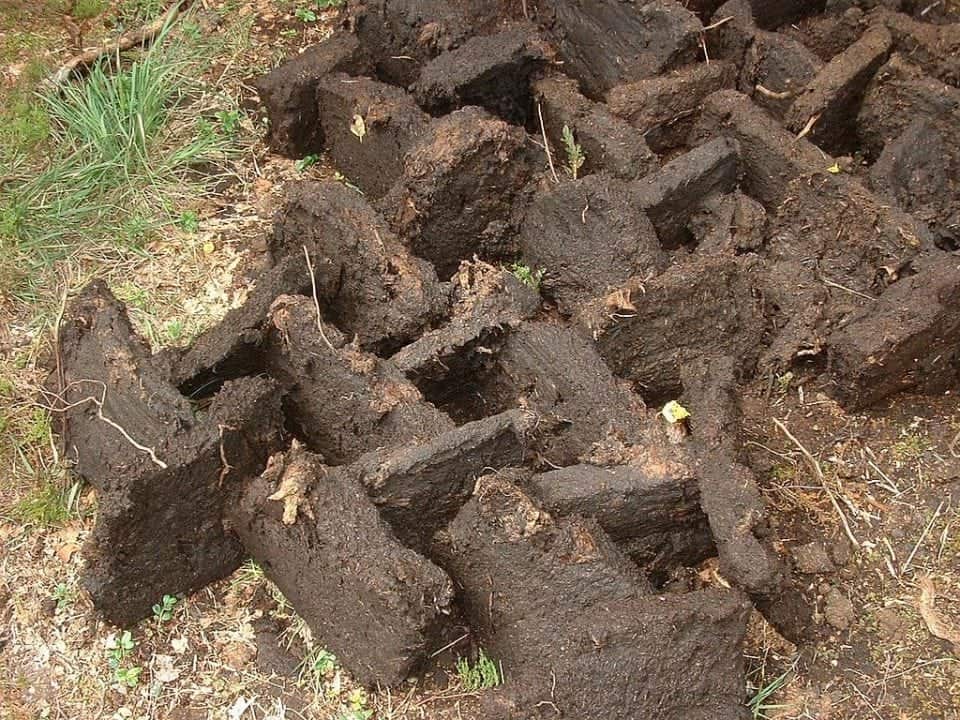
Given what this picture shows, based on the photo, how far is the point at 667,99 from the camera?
480cm

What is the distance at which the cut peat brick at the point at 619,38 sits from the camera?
15.9 feet

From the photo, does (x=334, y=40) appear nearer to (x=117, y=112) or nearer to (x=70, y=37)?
(x=117, y=112)

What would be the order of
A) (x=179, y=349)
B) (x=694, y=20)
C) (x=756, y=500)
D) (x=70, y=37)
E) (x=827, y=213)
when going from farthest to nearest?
(x=70, y=37), (x=694, y=20), (x=827, y=213), (x=179, y=349), (x=756, y=500)

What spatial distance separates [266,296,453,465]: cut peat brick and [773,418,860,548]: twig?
1.35m

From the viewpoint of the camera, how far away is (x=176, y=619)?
372 cm

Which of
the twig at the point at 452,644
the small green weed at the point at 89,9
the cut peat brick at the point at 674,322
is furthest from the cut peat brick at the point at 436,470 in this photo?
the small green weed at the point at 89,9

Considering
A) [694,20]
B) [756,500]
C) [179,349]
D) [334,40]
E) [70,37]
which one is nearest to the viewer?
[756,500]

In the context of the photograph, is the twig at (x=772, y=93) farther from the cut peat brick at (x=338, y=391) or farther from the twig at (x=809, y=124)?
the cut peat brick at (x=338, y=391)

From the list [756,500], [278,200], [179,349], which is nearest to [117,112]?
[278,200]

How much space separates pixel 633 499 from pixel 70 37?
4.01 meters

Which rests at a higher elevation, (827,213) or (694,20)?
(694,20)

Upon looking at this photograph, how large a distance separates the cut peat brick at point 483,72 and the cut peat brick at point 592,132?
0.12 meters

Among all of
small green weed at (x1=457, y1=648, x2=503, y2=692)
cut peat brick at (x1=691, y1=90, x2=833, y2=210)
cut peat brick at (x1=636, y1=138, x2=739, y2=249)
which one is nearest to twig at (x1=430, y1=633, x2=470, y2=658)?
small green weed at (x1=457, y1=648, x2=503, y2=692)

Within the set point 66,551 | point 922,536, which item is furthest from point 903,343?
point 66,551
